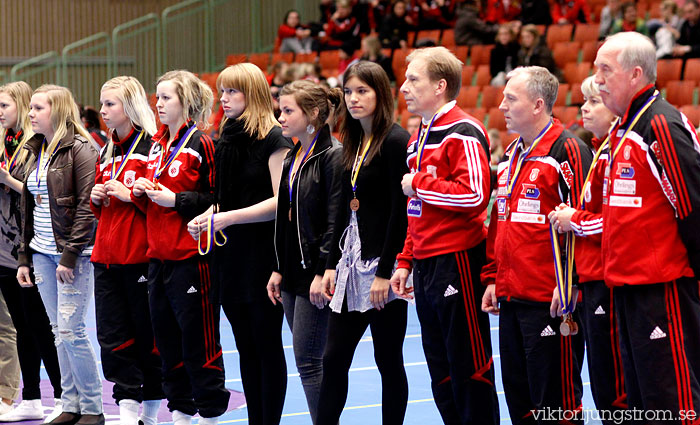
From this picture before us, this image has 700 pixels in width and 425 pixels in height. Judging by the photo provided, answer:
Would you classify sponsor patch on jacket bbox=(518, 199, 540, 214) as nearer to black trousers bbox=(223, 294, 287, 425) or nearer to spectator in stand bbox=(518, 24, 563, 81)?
black trousers bbox=(223, 294, 287, 425)

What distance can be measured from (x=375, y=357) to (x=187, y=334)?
1054 millimetres

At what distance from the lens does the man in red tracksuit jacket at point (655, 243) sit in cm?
330

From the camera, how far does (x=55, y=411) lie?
5.75 meters

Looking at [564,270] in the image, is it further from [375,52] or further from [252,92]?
[375,52]

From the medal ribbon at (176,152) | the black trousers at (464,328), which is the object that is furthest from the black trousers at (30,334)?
the black trousers at (464,328)

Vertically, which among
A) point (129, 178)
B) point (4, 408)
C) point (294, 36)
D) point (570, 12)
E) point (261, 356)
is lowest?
point (4, 408)

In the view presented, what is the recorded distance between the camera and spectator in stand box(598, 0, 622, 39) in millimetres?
12414

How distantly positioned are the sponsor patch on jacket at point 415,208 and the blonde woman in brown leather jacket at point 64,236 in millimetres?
2104

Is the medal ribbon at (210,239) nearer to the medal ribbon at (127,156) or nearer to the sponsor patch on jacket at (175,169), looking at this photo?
the sponsor patch on jacket at (175,169)

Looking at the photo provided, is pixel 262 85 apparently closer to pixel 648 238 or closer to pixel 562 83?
pixel 648 238

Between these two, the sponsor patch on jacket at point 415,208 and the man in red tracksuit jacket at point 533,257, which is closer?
the man in red tracksuit jacket at point 533,257

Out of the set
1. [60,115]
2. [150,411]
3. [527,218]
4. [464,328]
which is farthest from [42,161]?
[527,218]

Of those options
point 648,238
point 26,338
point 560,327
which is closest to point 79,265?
point 26,338

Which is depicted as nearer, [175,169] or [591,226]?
[591,226]
